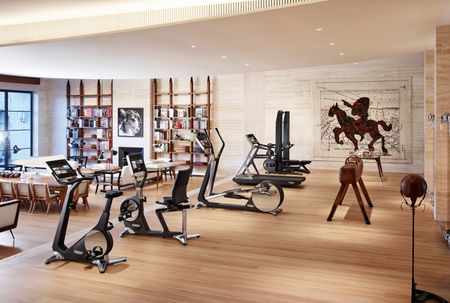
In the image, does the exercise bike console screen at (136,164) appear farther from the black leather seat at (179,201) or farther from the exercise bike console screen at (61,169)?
the exercise bike console screen at (61,169)

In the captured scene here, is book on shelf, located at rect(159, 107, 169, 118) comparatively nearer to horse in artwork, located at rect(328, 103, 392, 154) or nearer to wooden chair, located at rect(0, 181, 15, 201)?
horse in artwork, located at rect(328, 103, 392, 154)

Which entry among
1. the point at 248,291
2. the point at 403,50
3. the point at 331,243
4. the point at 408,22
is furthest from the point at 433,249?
the point at 403,50

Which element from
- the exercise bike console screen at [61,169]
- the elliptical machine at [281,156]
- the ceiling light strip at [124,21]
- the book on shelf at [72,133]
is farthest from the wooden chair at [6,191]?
the book on shelf at [72,133]

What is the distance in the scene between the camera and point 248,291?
421cm

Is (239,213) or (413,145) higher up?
(413,145)

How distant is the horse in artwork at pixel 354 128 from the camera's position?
13.7 m

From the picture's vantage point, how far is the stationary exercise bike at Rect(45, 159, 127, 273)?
4883 millimetres

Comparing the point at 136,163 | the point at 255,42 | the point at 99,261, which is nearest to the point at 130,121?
the point at 255,42

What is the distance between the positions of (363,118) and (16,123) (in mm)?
11579

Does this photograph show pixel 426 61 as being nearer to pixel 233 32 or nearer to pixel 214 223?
pixel 233 32

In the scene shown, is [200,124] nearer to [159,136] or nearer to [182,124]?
[182,124]

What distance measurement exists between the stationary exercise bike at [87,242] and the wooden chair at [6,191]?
14.6 ft

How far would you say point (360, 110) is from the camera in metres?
13.8

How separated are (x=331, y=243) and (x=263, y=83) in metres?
9.43
